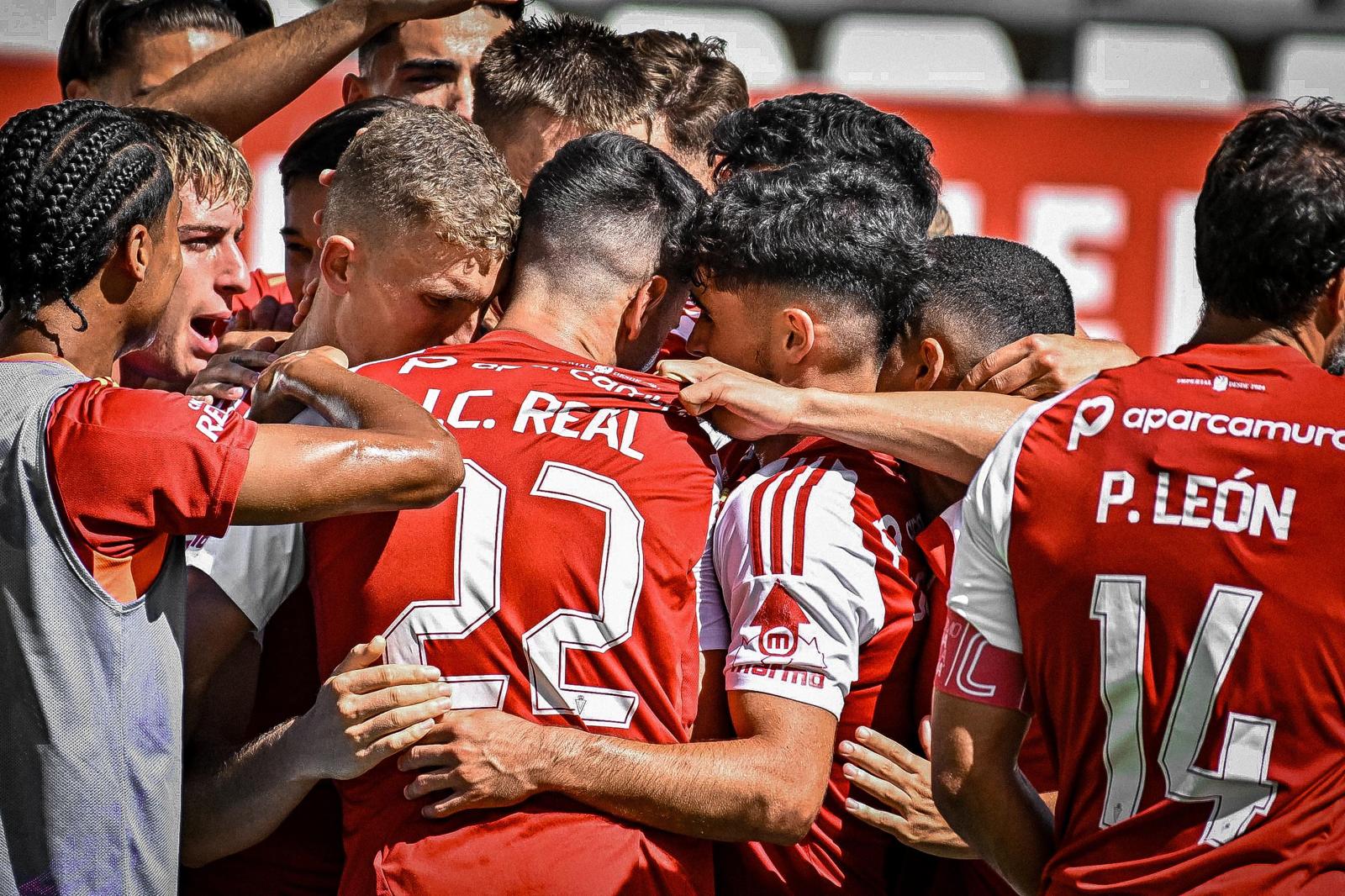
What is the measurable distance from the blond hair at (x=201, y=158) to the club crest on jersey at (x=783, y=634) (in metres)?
1.67

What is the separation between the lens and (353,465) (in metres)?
2.45

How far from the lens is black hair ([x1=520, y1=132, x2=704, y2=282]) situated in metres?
3.15

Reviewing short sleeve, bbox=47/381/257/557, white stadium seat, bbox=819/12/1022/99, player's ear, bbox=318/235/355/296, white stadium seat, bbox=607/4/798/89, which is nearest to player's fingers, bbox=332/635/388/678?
short sleeve, bbox=47/381/257/557

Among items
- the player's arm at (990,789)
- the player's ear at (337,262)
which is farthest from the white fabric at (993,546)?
the player's ear at (337,262)

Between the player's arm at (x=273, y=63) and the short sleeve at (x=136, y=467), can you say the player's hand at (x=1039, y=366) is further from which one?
the player's arm at (x=273, y=63)

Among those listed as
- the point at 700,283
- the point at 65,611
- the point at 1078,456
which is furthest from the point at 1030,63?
the point at 65,611

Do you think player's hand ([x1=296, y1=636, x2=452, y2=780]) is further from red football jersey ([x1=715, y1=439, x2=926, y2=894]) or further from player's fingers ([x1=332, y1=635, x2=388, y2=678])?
red football jersey ([x1=715, y1=439, x2=926, y2=894])

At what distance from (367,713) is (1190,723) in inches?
56.0

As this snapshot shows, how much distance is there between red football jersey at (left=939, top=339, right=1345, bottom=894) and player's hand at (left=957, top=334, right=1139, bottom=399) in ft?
2.00

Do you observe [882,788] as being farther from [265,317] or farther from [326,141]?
[265,317]

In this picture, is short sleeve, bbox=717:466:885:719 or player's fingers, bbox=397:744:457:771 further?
short sleeve, bbox=717:466:885:719

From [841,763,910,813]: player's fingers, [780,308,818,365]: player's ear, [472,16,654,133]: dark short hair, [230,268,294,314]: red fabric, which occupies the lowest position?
[841,763,910,813]: player's fingers

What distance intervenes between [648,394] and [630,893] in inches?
38.9

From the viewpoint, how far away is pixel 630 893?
265cm
